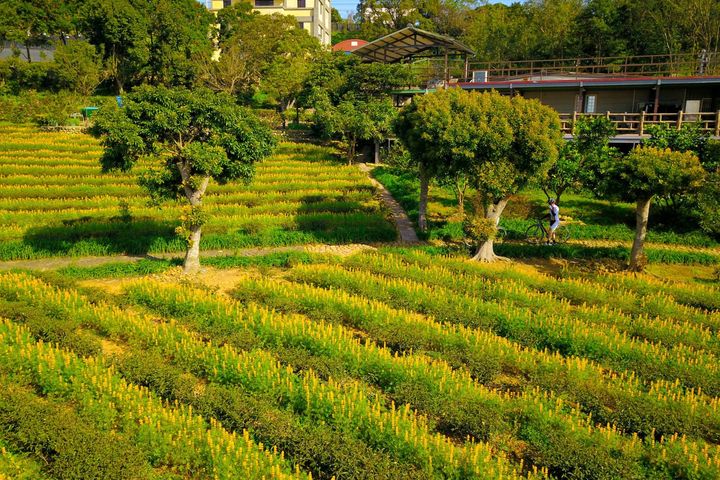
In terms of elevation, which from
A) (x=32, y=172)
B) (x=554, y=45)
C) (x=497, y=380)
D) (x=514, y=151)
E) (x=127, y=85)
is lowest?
(x=497, y=380)

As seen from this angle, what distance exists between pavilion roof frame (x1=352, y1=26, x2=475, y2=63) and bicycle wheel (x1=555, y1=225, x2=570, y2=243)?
1727cm

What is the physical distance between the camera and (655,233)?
23453 mm

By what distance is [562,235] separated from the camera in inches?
888

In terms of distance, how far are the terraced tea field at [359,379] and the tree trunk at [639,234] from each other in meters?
2.77

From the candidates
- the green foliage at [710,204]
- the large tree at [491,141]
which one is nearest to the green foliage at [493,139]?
the large tree at [491,141]

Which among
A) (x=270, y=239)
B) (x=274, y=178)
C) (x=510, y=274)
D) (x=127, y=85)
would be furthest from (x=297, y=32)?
(x=510, y=274)

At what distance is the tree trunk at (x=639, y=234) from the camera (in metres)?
18.1

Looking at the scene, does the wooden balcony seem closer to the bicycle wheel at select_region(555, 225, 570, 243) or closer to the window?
the window

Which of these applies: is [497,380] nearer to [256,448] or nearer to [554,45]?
[256,448]

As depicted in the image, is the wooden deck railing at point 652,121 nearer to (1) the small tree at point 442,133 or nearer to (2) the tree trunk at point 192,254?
(1) the small tree at point 442,133

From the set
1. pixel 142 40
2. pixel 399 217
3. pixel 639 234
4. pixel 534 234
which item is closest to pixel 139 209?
pixel 399 217

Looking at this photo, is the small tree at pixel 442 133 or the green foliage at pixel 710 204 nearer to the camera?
the green foliage at pixel 710 204

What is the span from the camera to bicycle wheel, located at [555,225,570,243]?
22438mm

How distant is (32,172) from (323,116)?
1615 centimetres
